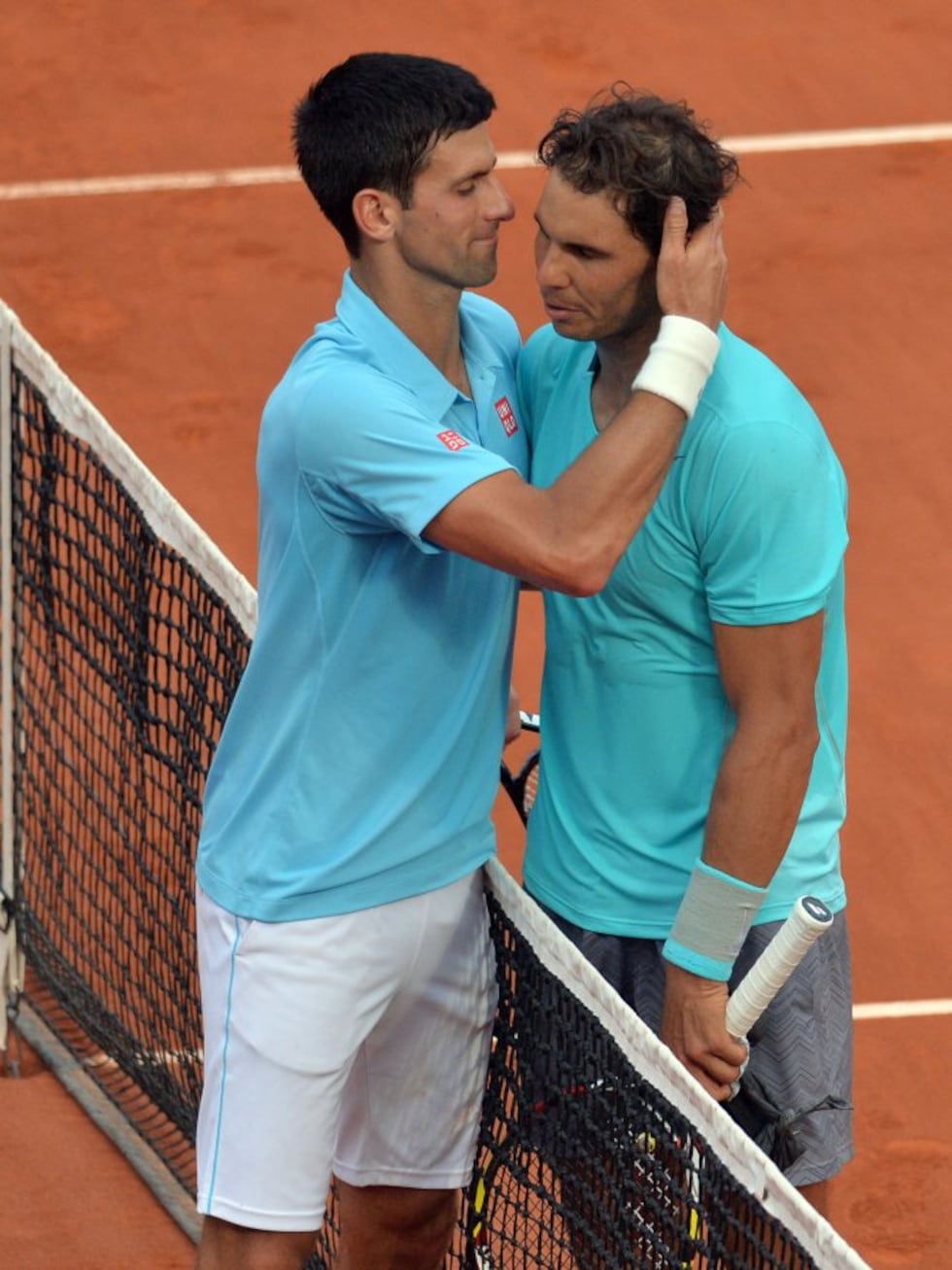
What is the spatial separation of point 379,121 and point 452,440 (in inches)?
21.3

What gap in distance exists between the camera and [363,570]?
3.72 metres

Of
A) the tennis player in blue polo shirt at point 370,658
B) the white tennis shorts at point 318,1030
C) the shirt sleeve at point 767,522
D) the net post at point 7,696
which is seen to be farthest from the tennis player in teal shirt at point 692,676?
the net post at point 7,696

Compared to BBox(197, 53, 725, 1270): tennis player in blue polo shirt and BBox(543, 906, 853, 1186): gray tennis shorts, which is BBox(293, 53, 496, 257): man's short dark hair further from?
BBox(543, 906, 853, 1186): gray tennis shorts

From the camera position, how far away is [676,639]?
3.78 metres

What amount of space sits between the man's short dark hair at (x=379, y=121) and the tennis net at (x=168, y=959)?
0.91m

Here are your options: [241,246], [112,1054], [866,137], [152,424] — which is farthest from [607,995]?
[866,137]

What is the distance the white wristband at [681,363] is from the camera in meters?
3.51

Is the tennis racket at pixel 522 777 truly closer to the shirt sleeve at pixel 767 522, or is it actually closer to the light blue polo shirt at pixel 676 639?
the light blue polo shirt at pixel 676 639

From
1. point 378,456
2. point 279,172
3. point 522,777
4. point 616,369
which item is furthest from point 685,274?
point 279,172

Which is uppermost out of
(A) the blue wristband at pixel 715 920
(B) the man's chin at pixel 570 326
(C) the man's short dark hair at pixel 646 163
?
(C) the man's short dark hair at pixel 646 163

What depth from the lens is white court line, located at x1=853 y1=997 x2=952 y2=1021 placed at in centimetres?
592

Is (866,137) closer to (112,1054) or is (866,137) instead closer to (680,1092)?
(112,1054)

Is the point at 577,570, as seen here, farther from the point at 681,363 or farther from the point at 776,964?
the point at 776,964

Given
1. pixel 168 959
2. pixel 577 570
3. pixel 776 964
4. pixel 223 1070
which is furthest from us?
pixel 168 959
